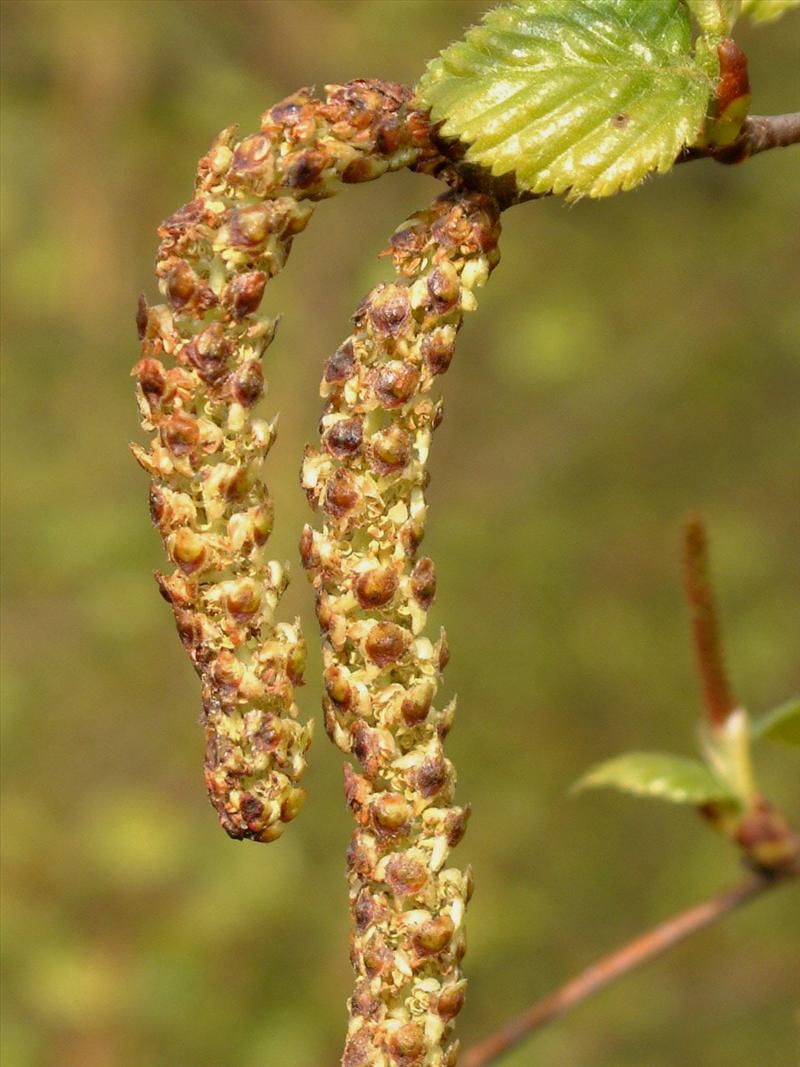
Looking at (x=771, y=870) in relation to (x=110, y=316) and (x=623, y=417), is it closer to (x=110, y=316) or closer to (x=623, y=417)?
(x=623, y=417)

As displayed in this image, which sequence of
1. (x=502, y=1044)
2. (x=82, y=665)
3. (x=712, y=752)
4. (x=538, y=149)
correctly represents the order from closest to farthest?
(x=538, y=149), (x=502, y=1044), (x=712, y=752), (x=82, y=665)

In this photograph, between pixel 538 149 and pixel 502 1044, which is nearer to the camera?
pixel 538 149

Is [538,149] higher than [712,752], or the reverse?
[538,149]

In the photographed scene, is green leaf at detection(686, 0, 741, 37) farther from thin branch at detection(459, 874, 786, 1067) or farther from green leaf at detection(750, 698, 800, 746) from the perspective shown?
thin branch at detection(459, 874, 786, 1067)

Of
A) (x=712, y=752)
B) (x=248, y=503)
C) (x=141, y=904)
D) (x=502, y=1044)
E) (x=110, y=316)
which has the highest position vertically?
(x=110, y=316)

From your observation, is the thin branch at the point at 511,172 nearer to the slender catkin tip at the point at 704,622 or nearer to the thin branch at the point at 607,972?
the slender catkin tip at the point at 704,622

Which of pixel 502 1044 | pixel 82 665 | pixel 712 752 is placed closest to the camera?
pixel 502 1044

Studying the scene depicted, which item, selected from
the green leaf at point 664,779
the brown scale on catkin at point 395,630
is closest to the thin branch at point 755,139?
the brown scale on catkin at point 395,630

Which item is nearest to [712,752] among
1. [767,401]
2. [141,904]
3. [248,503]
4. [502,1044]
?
[502,1044]

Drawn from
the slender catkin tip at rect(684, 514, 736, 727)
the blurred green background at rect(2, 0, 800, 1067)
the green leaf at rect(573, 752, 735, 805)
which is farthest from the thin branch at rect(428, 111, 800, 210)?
the blurred green background at rect(2, 0, 800, 1067)
